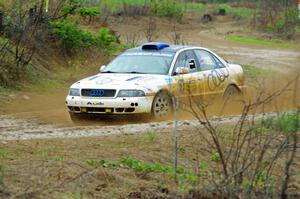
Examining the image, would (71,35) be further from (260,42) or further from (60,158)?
(260,42)

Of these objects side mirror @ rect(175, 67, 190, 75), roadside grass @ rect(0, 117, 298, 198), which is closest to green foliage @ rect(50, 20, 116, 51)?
side mirror @ rect(175, 67, 190, 75)

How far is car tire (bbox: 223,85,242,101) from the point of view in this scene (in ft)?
57.0

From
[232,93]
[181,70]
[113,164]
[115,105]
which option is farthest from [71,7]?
[113,164]

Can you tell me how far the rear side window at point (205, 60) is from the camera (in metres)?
17.0

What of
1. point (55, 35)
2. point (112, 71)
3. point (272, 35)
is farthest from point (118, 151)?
point (272, 35)

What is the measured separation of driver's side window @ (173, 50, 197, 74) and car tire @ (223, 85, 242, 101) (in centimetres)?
104

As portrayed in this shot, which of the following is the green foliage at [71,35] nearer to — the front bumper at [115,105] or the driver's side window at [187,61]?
the driver's side window at [187,61]

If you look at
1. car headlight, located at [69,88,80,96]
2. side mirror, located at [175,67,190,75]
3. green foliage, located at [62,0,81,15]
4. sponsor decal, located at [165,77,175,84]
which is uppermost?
green foliage, located at [62,0,81,15]

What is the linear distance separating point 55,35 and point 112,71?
8195 mm

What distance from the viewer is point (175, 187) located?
30.6 ft

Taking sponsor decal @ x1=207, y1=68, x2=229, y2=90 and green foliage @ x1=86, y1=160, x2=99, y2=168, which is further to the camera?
sponsor decal @ x1=207, y1=68, x2=229, y2=90

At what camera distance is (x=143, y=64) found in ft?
53.1

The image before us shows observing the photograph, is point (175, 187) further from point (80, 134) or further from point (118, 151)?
point (80, 134)

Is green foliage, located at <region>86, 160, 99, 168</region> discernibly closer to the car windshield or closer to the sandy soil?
the sandy soil
